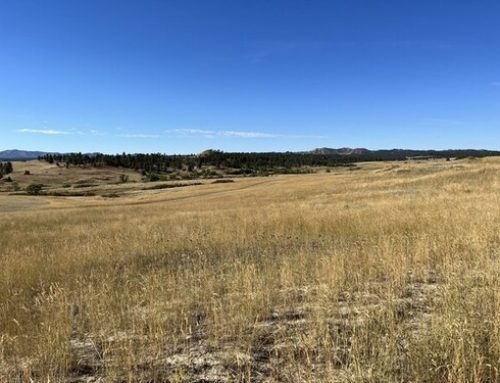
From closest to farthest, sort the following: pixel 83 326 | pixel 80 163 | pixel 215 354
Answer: pixel 215 354
pixel 83 326
pixel 80 163

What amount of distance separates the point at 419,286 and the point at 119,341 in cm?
441

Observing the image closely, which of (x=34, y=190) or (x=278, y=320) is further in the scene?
(x=34, y=190)

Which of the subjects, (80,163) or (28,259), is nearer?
(28,259)

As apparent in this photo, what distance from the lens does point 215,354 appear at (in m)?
4.81

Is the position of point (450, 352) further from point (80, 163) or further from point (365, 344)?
point (80, 163)

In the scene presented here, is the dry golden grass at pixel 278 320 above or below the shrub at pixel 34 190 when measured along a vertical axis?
above

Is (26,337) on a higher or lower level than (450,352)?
lower

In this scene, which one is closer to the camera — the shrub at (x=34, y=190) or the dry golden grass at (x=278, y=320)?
the dry golden grass at (x=278, y=320)

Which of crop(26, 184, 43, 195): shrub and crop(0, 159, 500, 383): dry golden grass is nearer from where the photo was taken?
crop(0, 159, 500, 383): dry golden grass

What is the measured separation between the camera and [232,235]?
13.3 metres

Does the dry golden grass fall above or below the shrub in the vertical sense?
above

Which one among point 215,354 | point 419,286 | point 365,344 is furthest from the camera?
point 419,286

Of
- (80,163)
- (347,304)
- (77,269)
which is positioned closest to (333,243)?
(347,304)

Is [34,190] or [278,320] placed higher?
[278,320]
